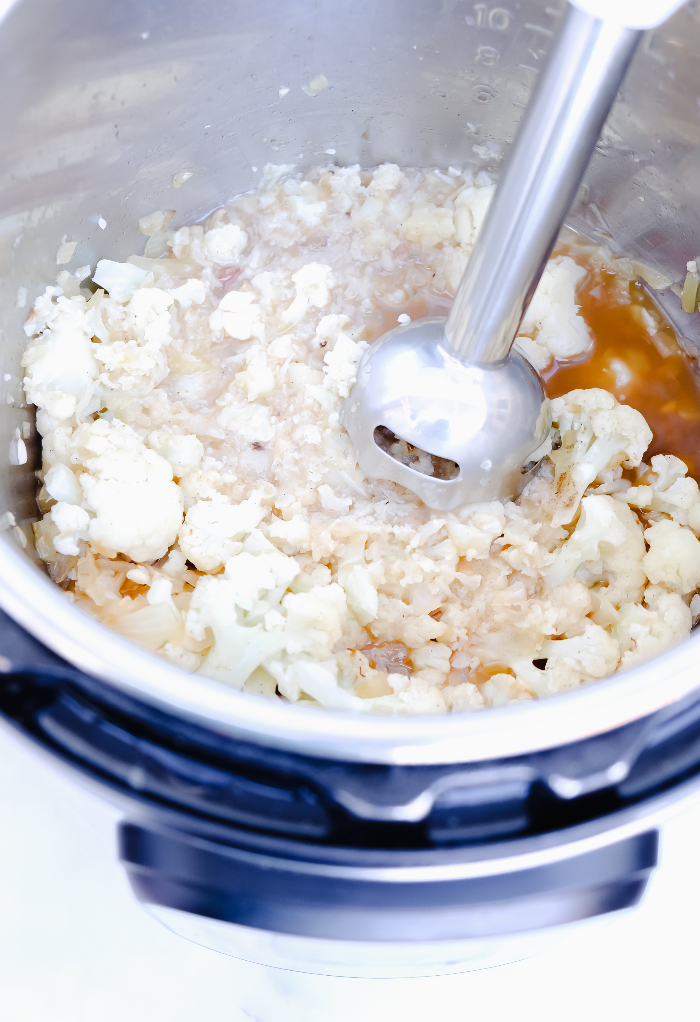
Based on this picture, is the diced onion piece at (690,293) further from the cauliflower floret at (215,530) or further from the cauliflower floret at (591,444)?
the cauliflower floret at (215,530)

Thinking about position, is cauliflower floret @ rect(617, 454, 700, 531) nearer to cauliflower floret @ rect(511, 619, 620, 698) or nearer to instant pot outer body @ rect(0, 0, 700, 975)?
cauliflower floret @ rect(511, 619, 620, 698)

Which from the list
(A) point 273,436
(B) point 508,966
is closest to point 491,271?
(A) point 273,436

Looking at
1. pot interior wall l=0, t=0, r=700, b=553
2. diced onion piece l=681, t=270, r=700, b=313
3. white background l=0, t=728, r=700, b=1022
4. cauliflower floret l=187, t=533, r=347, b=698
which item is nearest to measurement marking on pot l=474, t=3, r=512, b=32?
pot interior wall l=0, t=0, r=700, b=553

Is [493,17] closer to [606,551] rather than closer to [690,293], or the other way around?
[690,293]

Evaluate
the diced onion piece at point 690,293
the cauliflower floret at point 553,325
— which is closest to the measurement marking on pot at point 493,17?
the cauliflower floret at point 553,325

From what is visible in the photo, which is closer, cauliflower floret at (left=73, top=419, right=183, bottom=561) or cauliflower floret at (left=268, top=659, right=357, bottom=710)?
cauliflower floret at (left=268, top=659, right=357, bottom=710)

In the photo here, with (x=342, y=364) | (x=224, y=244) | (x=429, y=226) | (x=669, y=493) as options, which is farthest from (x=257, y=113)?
(x=669, y=493)

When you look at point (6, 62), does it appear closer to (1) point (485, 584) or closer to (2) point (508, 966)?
(1) point (485, 584)
